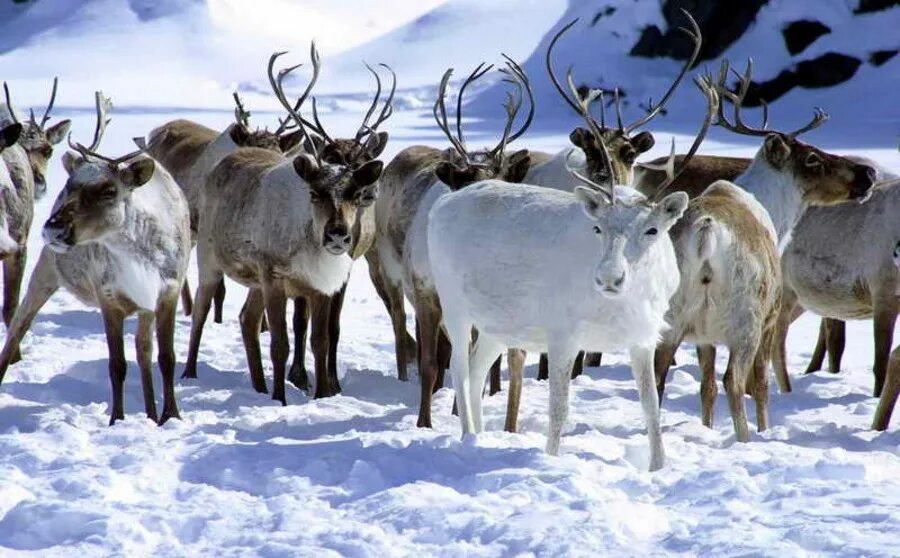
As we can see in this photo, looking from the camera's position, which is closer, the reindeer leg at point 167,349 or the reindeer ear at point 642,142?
the reindeer leg at point 167,349

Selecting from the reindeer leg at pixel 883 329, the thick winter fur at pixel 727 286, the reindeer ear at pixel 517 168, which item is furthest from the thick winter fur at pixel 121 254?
Result: the reindeer leg at pixel 883 329

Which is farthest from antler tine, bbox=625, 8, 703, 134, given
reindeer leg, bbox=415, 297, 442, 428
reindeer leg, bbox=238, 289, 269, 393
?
reindeer leg, bbox=238, 289, 269, 393

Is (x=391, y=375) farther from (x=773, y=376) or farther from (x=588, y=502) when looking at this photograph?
(x=588, y=502)

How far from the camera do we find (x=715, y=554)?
462 centimetres

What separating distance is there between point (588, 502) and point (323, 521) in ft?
2.94

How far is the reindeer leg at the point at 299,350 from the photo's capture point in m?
9.05

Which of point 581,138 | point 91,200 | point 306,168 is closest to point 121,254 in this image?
point 91,200

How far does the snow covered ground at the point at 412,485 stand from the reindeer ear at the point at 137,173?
3.78 feet

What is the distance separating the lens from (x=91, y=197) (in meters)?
7.30

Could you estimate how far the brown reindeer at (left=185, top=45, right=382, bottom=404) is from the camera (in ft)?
27.0

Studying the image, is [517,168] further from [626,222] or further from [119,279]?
[626,222]

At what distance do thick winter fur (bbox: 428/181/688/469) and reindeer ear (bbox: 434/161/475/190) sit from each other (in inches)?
39.2

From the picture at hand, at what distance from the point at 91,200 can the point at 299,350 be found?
2117 millimetres

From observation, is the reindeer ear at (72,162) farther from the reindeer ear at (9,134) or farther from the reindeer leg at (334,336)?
the reindeer leg at (334,336)
